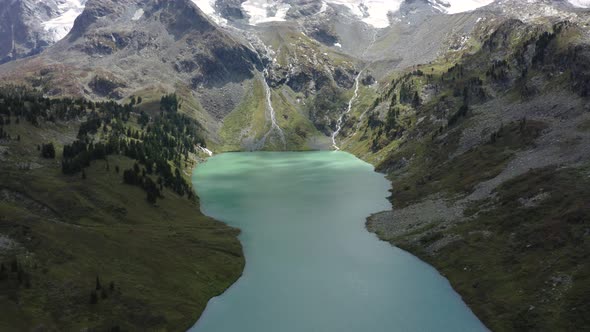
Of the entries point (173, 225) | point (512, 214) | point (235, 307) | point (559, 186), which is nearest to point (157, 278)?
point (235, 307)

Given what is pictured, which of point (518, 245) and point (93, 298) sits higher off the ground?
point (518, 245)

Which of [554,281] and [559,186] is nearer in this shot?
[554,281]

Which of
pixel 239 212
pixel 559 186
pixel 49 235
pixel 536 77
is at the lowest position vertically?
pixel 239 212

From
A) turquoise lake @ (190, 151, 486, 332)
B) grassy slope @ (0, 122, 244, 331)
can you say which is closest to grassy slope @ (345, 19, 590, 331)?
turquoise lake @ (190, 151, 486, 332)

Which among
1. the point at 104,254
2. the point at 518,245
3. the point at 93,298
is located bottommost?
the point at 104,254

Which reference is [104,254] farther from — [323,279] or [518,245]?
[518,245]

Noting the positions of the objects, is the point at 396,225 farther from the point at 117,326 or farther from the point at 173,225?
the point at 117,326

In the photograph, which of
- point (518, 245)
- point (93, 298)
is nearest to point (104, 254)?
point (93, 298)
